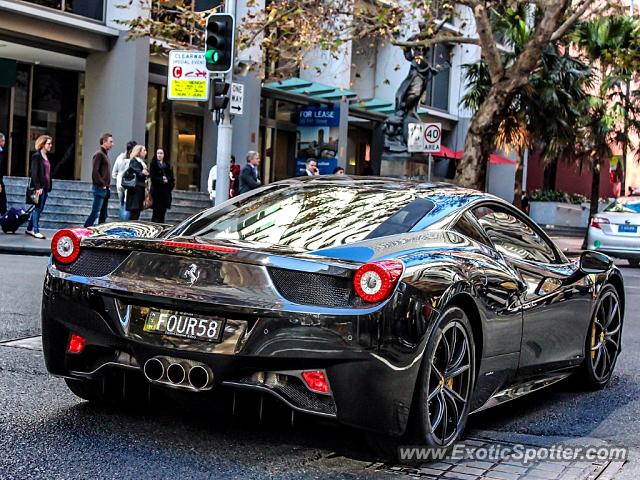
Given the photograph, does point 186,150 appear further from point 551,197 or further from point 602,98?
point 551,197

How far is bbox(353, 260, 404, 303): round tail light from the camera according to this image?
4020 mm

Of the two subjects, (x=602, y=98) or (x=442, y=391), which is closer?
(x=442, y=391)

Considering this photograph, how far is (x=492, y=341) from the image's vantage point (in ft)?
15.7

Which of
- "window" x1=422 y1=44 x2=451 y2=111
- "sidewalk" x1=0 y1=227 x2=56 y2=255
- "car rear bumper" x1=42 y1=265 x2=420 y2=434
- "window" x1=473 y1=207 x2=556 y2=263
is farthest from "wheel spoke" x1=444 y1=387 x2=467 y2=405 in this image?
"window" x1=422 y1=44 x2=451 y2=111

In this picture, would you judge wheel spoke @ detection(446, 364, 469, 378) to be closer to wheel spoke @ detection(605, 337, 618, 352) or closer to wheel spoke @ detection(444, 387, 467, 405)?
wheel spoke @ detection(444, 387, 467, 405)

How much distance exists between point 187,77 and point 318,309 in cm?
1210

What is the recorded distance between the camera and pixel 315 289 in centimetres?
408

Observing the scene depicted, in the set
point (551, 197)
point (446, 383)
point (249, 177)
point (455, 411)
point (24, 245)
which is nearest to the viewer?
point (446, 383)

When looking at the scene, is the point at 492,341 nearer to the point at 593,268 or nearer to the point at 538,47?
the point at 593,268

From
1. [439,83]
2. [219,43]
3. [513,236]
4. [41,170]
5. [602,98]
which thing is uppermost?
[439,83]

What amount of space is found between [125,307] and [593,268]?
3.16m

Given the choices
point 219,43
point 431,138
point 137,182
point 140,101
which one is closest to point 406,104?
point 431,138

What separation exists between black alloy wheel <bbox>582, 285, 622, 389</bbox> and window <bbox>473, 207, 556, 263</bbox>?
607 mm

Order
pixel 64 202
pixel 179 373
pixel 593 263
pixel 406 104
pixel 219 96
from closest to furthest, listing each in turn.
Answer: pixel 179 373 < pixel 593 263 < pixel 219 96 < pixel 64 202 < pixel 406 104
